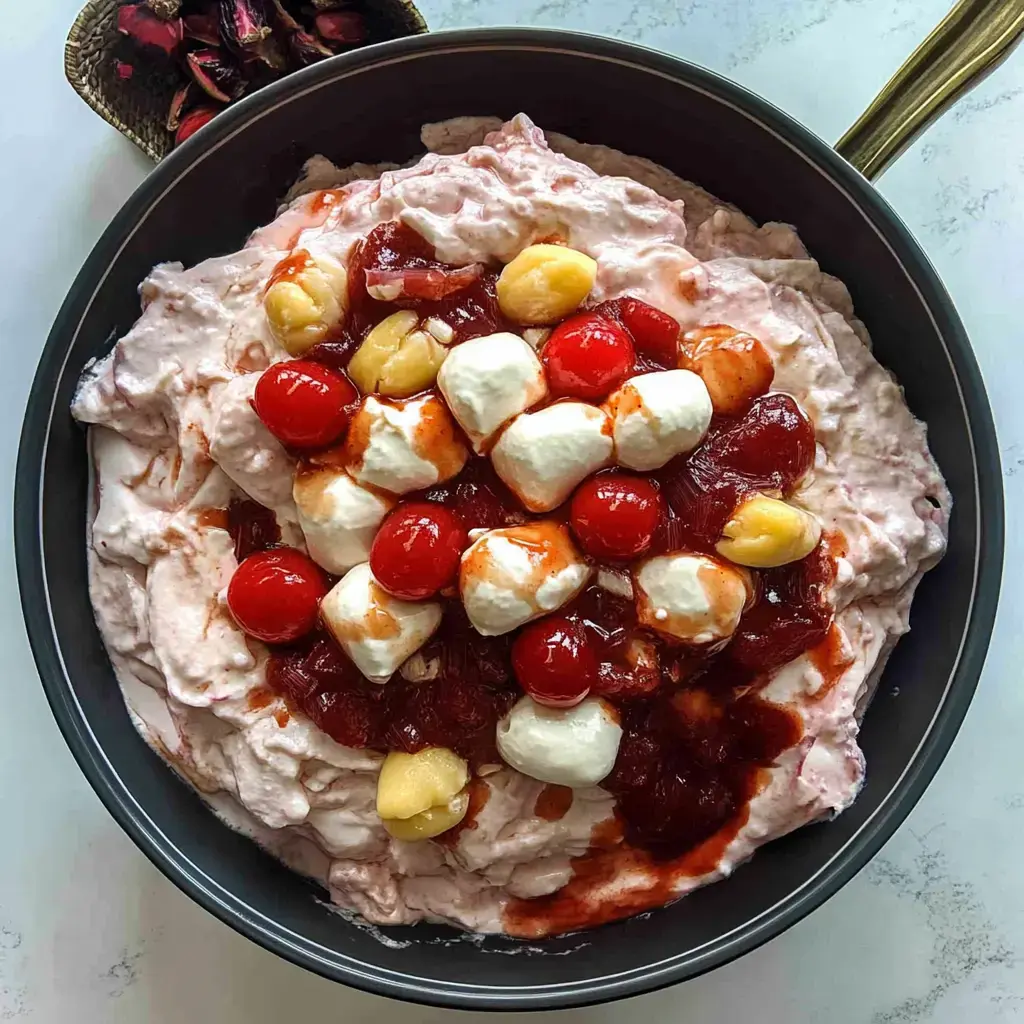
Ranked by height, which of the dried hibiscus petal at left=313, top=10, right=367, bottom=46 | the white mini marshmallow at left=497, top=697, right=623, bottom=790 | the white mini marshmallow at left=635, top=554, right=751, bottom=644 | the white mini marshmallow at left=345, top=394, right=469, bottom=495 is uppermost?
the dried hibiscus petal at left=313, top=10, right=367, bottom=46

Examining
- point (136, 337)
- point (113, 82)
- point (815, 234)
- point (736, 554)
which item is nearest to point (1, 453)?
point (136, 337)

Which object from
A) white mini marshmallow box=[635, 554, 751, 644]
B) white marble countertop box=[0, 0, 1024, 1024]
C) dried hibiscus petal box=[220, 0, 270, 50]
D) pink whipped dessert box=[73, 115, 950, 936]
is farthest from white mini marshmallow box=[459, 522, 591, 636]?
dried hibiscus petal box=[220, 0, 270, 50]

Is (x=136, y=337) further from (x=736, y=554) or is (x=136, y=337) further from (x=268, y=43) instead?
(x=736, y=554)

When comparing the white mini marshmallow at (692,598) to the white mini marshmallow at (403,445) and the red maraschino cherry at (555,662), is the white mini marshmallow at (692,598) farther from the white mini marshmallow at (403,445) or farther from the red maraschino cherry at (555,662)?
the white mini marshmallow at (403,445)

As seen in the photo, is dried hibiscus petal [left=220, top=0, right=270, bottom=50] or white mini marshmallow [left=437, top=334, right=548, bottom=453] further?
dried hibiscus petal [left=220, top=0, right=270, bottom=50]

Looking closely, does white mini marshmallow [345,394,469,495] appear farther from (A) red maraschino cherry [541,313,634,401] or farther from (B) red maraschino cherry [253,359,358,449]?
(A) red maraschino cherry [541,313,634,401]

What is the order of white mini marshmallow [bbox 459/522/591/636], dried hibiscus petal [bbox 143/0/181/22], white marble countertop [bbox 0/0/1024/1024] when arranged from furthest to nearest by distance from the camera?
1. white marble countertop [bbox 0/0/1024/1024]
2. dried hibiscus petal [bbox 143/0/181/22]
3. white mini marshmallow [bbox 459/522/591/636]

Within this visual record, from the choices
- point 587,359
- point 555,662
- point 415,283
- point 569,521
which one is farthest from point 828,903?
point 415,283

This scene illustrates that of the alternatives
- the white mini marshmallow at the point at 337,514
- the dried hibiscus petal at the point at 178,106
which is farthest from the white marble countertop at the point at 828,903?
the white mini marshmallow at the point at 337,514
